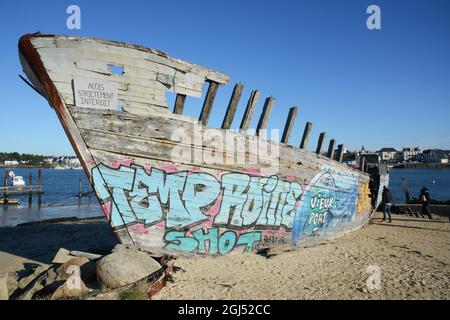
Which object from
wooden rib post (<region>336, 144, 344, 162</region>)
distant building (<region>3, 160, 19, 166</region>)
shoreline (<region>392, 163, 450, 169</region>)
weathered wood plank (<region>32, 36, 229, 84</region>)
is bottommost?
wooden rib post (<region>336, 144, 344, 162</region>)

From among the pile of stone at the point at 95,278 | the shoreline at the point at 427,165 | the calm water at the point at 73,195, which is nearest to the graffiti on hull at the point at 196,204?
the pile of stone at the point at 95,278

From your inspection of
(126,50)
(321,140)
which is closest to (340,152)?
(321,140)

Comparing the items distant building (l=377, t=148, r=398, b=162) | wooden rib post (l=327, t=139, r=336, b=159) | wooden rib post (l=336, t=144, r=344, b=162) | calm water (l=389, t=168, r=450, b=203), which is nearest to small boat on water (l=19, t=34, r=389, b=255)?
wooden rib post (l=327, t=139, r=336, b=159)

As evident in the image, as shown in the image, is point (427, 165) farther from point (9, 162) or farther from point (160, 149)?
point (9, 162)

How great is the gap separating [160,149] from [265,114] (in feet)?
8.78

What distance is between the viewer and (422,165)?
146750 mm

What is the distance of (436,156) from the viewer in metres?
157

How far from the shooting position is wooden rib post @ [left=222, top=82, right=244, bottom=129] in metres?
7.12

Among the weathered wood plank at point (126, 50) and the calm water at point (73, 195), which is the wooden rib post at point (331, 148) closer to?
the weathered wood plank at point (126, 50)

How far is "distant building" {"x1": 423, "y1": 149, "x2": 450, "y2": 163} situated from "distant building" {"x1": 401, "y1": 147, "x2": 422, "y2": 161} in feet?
23.1

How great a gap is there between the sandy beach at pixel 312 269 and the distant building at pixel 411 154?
181533 millimetres

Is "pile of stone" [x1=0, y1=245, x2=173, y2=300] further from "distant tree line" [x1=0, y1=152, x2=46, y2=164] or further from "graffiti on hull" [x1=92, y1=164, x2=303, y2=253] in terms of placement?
"distant tree line" [x1=0, y1=152, x2=46, y2=164]

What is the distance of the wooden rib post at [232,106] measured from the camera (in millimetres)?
7121
